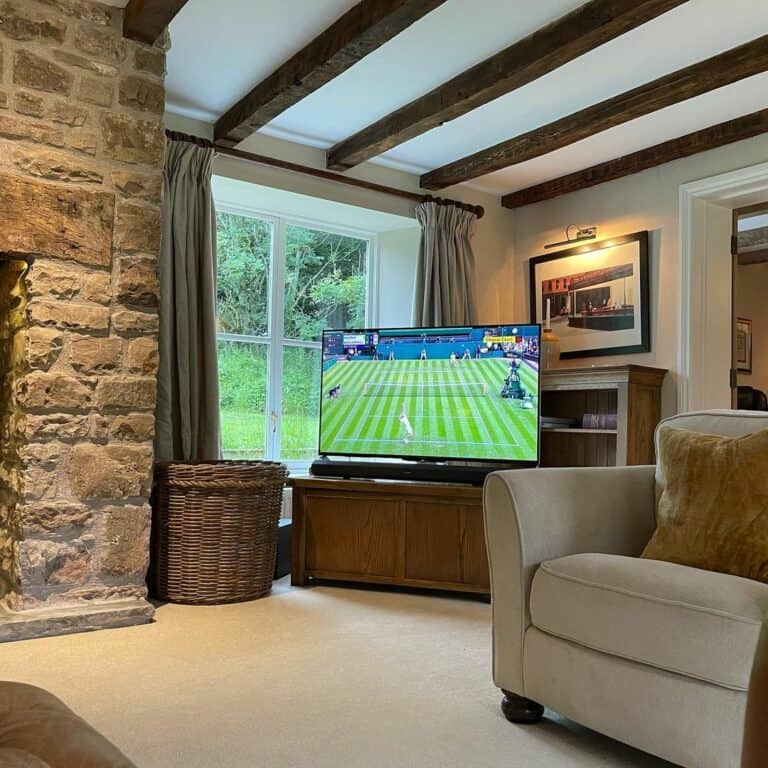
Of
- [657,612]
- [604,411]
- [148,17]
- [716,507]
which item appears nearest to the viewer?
[657,612]

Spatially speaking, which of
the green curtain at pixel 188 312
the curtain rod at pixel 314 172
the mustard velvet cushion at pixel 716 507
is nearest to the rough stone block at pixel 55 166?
the green curtain at pixel 188 312

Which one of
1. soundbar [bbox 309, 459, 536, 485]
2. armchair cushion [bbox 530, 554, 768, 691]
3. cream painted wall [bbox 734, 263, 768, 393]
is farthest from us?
cream painted wall [bbox 734, 263, 768, 393]

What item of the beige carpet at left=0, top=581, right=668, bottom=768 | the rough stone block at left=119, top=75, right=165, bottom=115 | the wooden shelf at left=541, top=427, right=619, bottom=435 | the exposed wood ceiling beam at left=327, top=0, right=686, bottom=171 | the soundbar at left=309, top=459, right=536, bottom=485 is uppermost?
the exposed wood ceiling beam at left=327, top=0, right=686, bottom=171

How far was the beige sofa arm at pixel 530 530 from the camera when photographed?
2.04 metres

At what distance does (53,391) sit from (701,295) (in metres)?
3.29

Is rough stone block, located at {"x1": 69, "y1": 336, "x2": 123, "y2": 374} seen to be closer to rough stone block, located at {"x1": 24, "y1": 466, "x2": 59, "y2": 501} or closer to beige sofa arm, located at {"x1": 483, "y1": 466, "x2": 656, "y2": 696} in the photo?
rough stone block, located at {"x1": 24, "y1": 466, "x2": 59, "y2": 501}

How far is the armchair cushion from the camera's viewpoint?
1578mm

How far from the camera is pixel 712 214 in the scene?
14.1 feet

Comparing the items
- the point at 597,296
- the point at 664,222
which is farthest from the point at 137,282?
the point at 664,222

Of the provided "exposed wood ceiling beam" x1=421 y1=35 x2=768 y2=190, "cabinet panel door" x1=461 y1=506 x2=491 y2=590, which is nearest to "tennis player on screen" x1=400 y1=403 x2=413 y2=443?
"cabinet panel door" x1=461 y1=506 x2=491 y2=590

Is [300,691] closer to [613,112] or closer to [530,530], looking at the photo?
[530,530]

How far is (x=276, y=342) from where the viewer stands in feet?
16.0

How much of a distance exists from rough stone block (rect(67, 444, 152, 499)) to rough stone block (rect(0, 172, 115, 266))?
71cm

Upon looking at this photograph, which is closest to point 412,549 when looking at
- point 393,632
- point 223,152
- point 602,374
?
point 393,632
